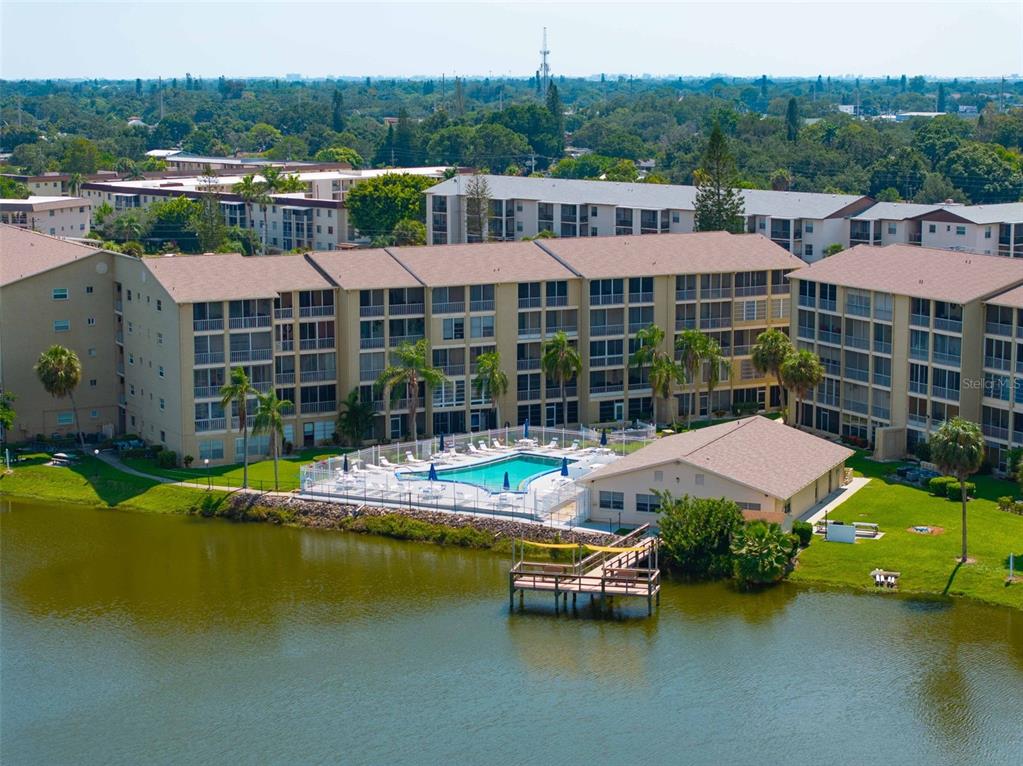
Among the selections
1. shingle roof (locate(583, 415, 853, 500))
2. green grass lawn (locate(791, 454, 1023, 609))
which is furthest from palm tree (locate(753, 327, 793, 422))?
green grass lawn (locate(791, 454, 1023, 609))

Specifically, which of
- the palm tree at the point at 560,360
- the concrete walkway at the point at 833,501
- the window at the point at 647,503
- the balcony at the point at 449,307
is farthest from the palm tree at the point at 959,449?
the balcony at the point at 449,307

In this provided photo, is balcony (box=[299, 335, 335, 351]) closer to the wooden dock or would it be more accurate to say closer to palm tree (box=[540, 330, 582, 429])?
palm tree (box=[540, 330, 582, 429])

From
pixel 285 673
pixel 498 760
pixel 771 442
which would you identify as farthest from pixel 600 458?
pixel 498 760

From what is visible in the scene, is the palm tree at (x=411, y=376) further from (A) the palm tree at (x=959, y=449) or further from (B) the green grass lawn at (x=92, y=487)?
(A) the palm tree at (x=959, y=449)

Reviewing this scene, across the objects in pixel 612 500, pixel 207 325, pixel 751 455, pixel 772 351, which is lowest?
pixel 612 500

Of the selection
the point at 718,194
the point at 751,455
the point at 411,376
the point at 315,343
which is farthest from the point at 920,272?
the point at 718,194

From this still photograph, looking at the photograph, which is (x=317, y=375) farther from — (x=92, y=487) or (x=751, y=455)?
(x=751, y=455)

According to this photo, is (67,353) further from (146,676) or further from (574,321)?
(146,676)
